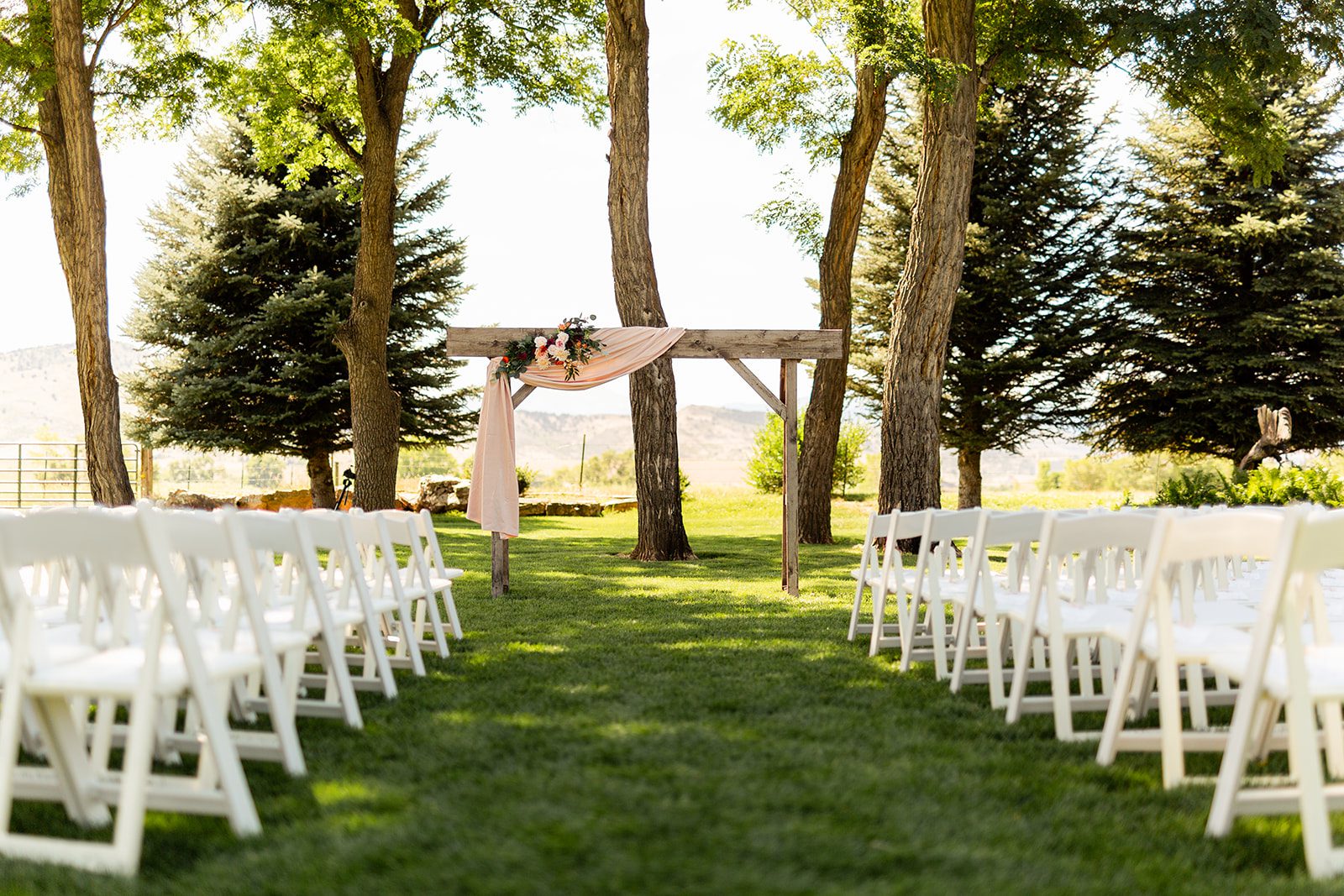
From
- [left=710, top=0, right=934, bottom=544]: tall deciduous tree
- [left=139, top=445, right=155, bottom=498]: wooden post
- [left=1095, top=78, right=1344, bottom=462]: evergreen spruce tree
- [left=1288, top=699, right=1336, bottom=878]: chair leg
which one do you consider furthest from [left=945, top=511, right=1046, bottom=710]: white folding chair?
[left=139, top=445, right=155, bottom=498]: wooden post

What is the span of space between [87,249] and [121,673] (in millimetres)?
10347

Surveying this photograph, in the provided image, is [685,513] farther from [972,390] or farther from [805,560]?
[805,560]

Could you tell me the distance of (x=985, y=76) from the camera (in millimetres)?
13211

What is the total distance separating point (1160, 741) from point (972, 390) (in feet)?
55.5

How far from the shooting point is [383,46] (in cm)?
1362

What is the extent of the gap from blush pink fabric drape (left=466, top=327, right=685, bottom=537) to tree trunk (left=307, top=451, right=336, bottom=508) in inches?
445

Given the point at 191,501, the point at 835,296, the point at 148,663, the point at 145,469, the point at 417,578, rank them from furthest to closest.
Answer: the point at 145,469, the point at 191,501, the point at 835,296, the point at 417,578, the point at 148,663

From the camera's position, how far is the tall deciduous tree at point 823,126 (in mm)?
14898

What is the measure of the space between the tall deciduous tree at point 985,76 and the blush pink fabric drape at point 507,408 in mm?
3986

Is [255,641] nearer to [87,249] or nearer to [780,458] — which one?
[87,249]

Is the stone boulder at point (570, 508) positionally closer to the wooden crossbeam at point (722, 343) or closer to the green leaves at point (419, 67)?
the green leaves at point (419, 67)

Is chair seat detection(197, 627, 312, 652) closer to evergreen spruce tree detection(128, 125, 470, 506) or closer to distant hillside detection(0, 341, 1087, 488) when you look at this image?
evergreen spruce tree detection(128, 125, 470, 506)

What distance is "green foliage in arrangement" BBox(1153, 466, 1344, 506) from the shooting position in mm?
12633

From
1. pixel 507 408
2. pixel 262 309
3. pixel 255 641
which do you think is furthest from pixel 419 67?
pixel 255 641
